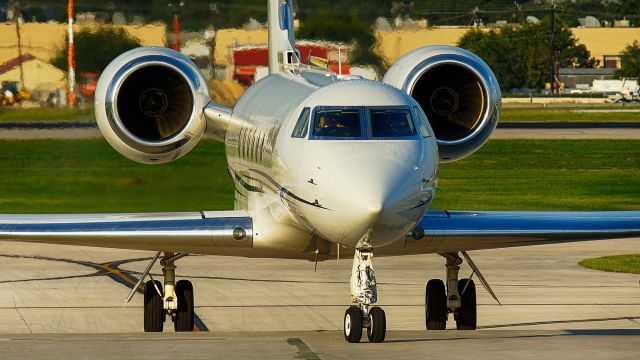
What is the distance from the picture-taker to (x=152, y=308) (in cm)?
1844

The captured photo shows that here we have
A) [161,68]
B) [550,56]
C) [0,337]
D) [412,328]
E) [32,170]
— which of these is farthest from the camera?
[550,56]

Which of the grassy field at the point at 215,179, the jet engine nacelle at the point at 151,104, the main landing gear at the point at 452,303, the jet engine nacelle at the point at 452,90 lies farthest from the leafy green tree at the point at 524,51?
the main landing gear at the point at 452,303

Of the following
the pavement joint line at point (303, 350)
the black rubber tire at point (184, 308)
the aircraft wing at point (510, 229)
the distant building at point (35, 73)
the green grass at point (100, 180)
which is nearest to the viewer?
the pavement joint line at point (303, 350)

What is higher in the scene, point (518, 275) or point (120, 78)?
point (120, 78)

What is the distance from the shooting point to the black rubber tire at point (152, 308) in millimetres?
18406

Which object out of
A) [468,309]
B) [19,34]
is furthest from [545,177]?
[468,309]

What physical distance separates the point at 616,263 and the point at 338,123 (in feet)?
40.6

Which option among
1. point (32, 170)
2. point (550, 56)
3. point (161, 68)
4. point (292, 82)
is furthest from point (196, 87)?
point (550, 56)

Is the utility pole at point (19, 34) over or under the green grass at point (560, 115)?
over

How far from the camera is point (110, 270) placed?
25422 mm

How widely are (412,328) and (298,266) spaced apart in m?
7.30

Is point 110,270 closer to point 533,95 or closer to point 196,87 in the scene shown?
point 196,87

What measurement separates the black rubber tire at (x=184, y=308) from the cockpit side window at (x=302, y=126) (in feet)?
11.1

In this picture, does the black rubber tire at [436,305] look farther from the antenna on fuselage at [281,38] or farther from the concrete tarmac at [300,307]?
the antenna on fuselage at [281,38]
